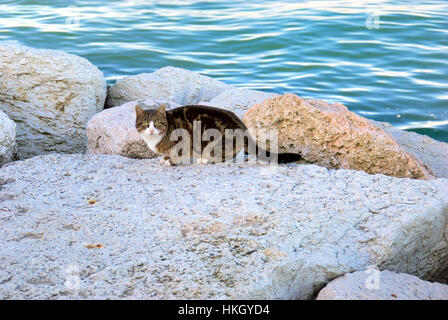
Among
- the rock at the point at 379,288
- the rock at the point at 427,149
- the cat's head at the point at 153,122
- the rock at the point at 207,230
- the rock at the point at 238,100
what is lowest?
the rock at the point at 427,149

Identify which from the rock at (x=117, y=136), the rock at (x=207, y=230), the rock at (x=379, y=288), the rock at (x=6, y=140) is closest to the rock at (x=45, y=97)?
the rock at (x=117, y=136)

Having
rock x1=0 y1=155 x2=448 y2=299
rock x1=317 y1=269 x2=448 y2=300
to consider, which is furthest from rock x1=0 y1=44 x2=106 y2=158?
rock x1=317 y1=269 x2=448 y2=300

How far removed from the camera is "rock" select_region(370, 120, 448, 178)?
6246 millimetres

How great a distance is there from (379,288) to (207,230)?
1.11 meters

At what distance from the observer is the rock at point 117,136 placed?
5.38 metres

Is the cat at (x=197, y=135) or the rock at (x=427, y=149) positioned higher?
the cat at (x=197, y=135)

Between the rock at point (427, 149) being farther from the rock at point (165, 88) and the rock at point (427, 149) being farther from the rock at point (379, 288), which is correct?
the rock at point (379, 288)

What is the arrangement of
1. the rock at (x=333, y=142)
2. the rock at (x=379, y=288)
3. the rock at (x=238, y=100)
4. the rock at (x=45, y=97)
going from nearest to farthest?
the rock at (x=379, y=288), the rock at (x=333, y=142), the rock at (x=238, y=100), the rock at (x=45, y=97)

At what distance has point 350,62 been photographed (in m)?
10.7

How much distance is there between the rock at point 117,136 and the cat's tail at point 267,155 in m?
1.07

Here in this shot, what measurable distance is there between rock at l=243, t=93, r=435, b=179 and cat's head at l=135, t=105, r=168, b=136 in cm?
88
